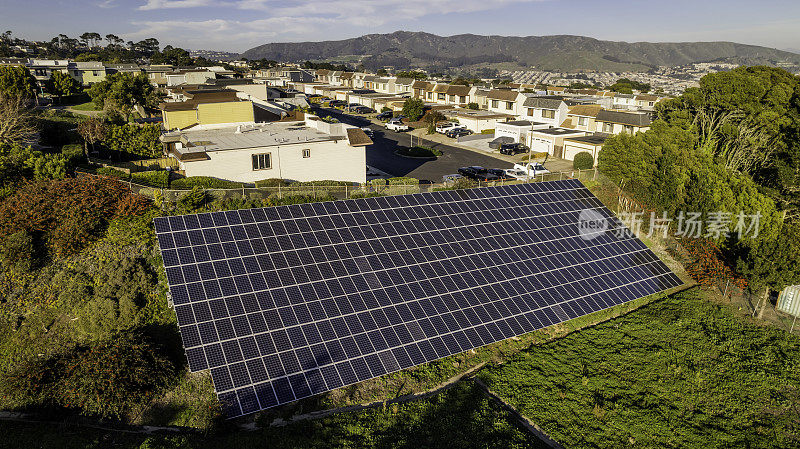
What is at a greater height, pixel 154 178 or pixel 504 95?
pixel 504 95

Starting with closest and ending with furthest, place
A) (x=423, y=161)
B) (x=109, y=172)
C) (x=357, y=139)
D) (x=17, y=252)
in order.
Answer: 1. (x=17, y=252)
2. (x=109, y=172)
3. (x=357, y=139)
4. (x=423, y=161)

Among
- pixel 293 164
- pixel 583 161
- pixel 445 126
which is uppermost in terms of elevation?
pixel 445 126

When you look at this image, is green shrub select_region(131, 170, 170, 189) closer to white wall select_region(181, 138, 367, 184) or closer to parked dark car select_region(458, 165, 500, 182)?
white wall select_region(181, 138, 367, 184)

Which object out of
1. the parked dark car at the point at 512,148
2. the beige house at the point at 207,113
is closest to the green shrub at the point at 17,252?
the beige house at the point at 207,113

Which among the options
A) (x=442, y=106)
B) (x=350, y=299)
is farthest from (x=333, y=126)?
(x=442, y=106)

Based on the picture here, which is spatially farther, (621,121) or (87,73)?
(87,73)

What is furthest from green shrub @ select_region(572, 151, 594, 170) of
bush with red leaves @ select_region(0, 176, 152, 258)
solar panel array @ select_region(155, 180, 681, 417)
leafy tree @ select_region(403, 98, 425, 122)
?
bush with red leaves @ select_region(0, 176, 152, 258)

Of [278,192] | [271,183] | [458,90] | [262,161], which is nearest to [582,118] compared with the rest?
[458,90]

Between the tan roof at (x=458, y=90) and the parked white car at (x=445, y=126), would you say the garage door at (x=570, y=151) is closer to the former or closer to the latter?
the parked white car at (x=445, y=126)

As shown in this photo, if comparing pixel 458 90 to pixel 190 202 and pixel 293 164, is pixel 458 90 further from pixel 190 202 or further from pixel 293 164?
pixel 190 202
